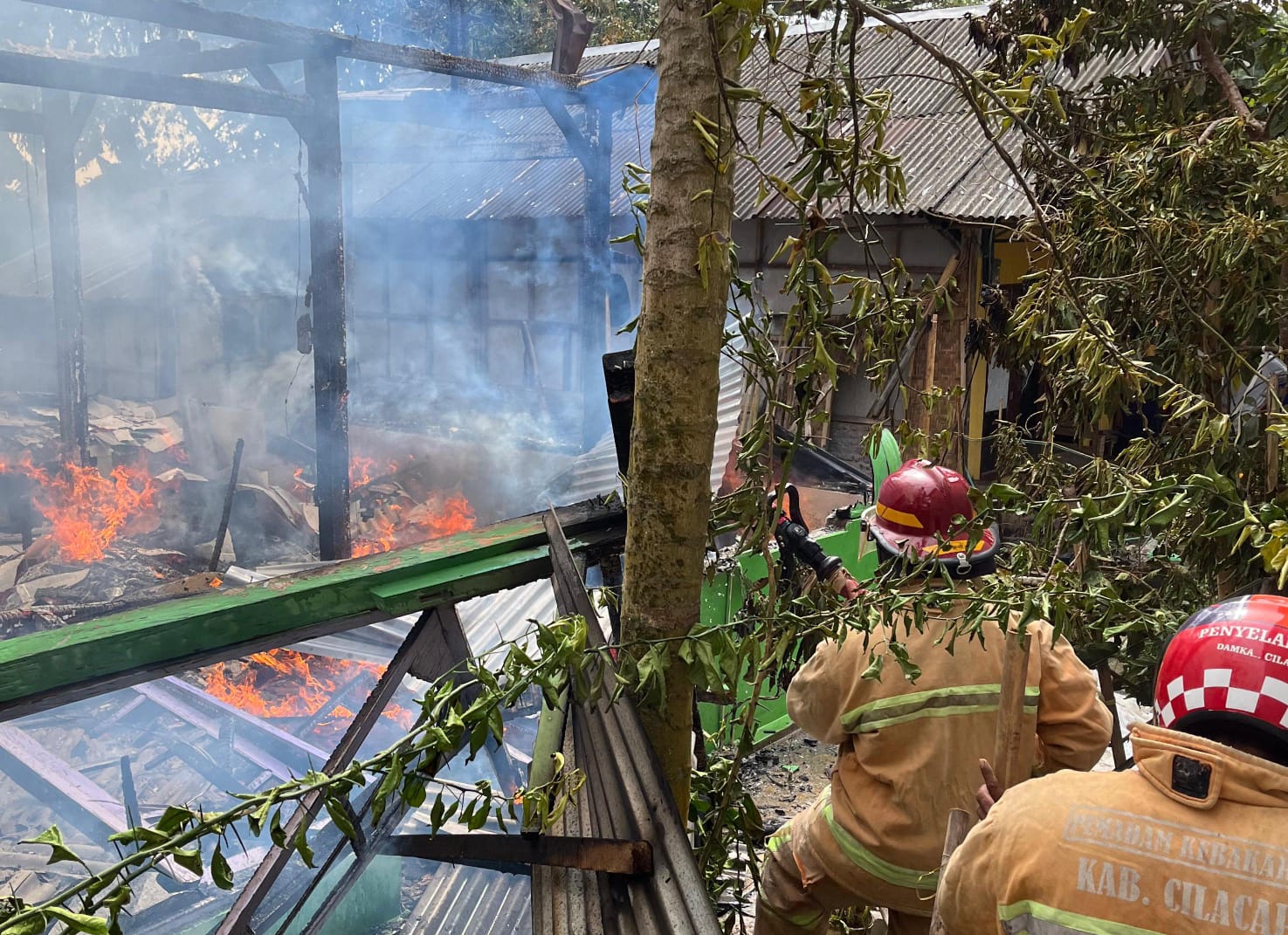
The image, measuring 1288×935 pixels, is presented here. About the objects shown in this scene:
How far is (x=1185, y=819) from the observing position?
172 cm

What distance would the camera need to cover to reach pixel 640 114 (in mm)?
11039

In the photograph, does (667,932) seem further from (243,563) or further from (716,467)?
(243,563)

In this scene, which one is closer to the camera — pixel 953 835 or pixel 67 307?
pixel 953 835

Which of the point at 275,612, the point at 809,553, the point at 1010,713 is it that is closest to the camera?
the point at 275,612

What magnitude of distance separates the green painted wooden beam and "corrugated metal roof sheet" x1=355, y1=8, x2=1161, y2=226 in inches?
207

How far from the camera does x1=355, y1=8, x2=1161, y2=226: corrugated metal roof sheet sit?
376 inches

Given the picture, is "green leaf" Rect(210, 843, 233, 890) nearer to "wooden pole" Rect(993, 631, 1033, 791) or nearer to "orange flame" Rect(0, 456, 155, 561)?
"wooden pole" Rect(993, 631, 1033, 791)

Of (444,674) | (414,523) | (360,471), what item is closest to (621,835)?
(444,674)

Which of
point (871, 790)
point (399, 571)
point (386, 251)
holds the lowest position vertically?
point (871, 790)

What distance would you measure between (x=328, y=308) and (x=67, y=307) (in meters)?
4.46

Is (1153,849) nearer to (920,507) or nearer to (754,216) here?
(920,507)

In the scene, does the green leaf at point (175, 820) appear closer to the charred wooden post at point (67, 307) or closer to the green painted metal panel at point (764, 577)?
the green painted metal panel at point (764, 577)

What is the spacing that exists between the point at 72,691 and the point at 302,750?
300cm

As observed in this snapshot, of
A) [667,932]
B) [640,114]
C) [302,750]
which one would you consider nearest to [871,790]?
[667,932]
